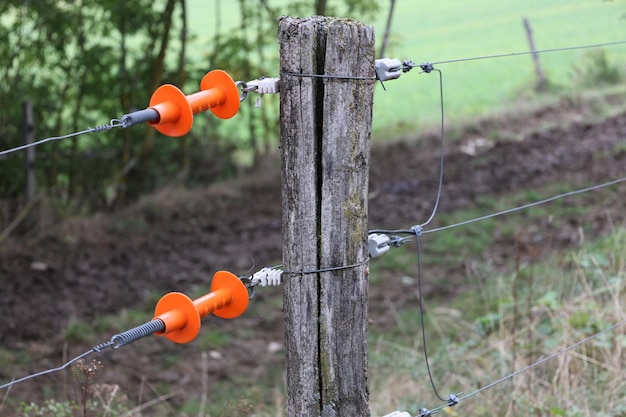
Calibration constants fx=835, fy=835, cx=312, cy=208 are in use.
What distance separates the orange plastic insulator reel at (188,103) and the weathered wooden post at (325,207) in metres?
0.16

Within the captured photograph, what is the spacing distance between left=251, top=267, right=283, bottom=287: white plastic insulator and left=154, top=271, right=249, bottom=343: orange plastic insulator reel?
12cm

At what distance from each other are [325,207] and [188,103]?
0.50m

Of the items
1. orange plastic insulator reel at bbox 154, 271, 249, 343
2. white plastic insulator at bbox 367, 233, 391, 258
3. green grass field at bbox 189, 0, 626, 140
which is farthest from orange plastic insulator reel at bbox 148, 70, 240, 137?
green grass field at bbox 189, 0, 626, 140

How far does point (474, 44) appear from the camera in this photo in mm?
22969

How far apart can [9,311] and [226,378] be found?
2295mm

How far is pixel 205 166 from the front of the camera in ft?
37.7

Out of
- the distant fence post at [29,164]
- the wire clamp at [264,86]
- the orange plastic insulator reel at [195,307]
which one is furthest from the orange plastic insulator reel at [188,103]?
the distant fence post at [29,164]

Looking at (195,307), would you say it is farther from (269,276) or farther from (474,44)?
(474,44)

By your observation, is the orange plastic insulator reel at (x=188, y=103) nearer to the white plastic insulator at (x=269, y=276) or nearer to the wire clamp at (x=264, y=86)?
the wire clamp at (x=264, y=86)

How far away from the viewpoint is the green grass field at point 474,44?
1564cm

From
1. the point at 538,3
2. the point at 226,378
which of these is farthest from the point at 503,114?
the point at 538,3

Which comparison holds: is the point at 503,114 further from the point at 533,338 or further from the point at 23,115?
the point at 533,338

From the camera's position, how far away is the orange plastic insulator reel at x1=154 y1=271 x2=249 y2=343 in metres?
2.18

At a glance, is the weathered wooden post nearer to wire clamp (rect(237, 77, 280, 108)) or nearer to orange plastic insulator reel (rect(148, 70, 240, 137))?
wire clamp (rect(237, 77, 280, 108))
